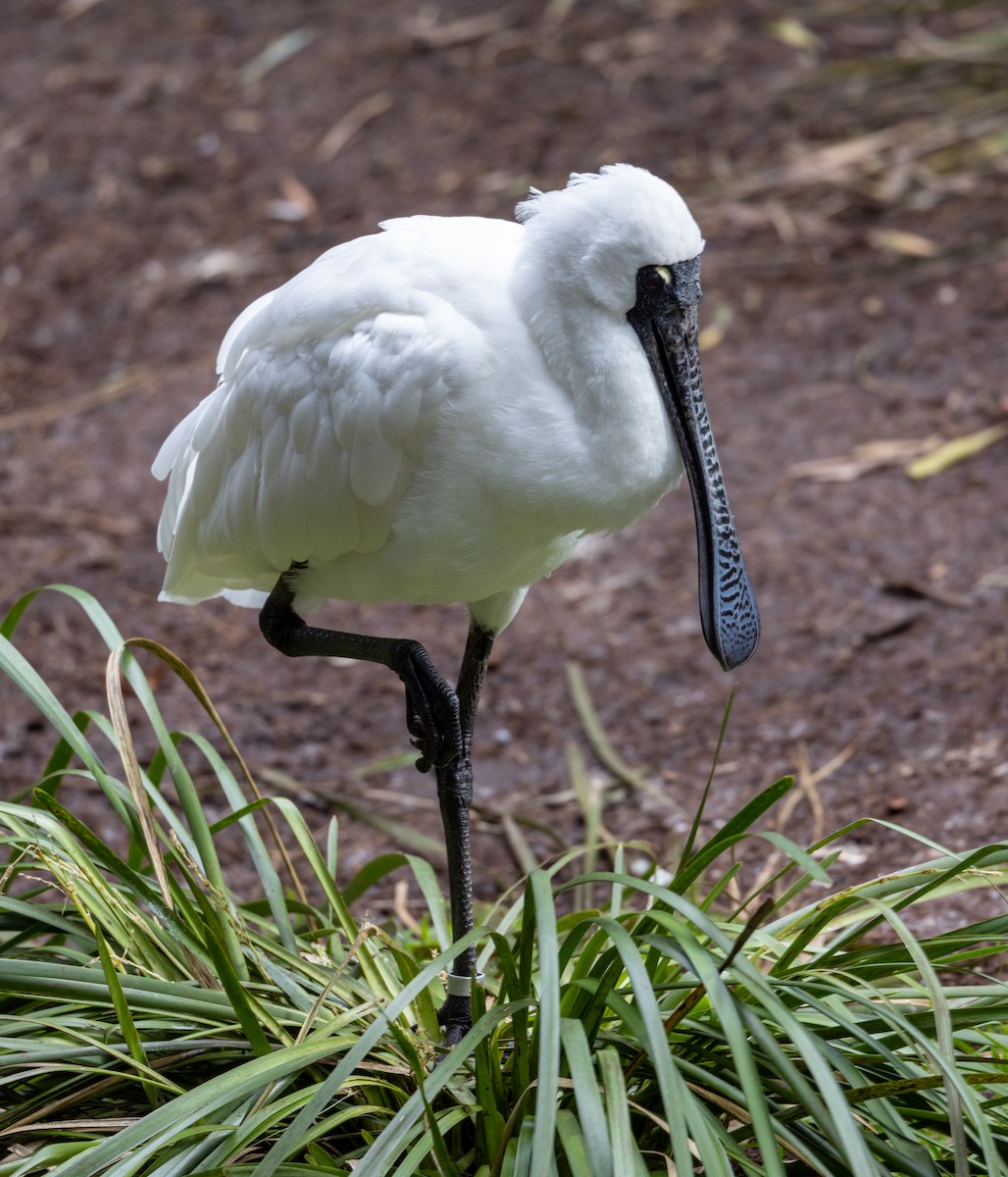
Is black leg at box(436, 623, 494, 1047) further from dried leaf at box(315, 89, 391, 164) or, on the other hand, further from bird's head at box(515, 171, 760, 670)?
dried leaf at box(315, 89, 391, 164)

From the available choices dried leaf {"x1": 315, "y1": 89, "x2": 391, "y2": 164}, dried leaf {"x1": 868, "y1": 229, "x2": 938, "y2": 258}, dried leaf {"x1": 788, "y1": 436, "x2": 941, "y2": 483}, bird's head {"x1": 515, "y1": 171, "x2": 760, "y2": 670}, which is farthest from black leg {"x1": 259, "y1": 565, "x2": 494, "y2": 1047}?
dried leaf {"x1": 315, "y1": 89, "x2": 391, "y2": 164}

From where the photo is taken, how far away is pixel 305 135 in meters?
8.56

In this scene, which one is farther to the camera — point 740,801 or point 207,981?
point 740,801

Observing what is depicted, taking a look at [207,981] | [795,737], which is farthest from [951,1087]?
[795,737]

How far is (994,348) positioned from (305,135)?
4231 millimetres

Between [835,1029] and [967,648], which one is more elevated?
[835,1029]

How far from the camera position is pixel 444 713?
10.3 feet

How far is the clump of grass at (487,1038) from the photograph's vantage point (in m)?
2.24

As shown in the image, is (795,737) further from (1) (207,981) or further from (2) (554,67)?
(2) (554,67)

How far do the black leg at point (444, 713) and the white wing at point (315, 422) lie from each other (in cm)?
16

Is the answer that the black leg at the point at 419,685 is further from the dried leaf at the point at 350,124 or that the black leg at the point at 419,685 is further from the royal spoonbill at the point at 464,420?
the dried leaf at the point at 350,124

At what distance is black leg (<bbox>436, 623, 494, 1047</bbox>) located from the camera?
10.2 ft

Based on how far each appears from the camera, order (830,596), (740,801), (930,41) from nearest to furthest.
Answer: (740,801)
(830,596)
(930,41)

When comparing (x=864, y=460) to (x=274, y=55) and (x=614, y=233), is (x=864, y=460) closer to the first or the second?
(x=614, y=233)
